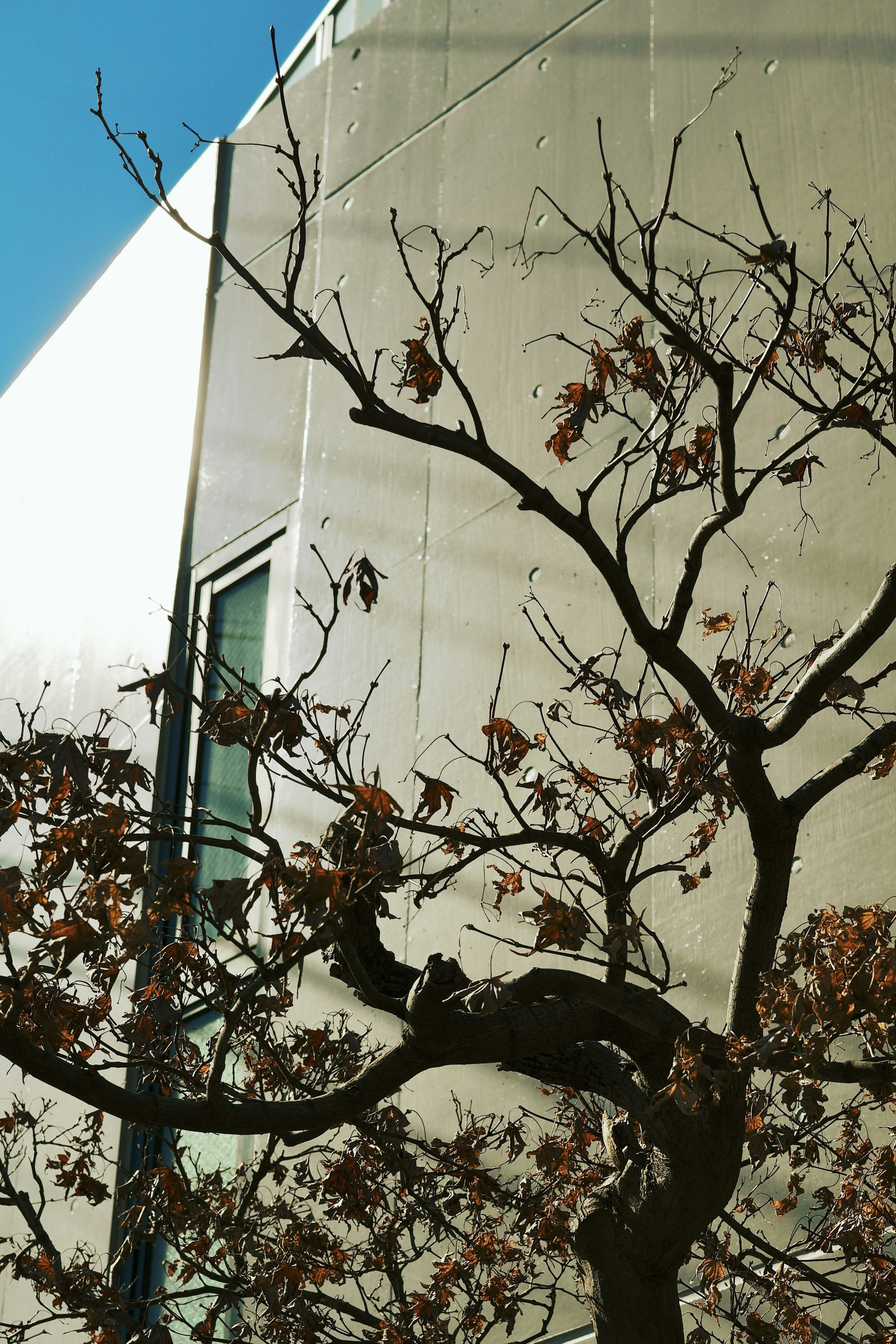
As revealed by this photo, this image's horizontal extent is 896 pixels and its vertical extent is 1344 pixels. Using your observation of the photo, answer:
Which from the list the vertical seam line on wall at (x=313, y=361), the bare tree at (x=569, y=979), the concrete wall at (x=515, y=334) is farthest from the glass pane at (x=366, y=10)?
the bare tree at (x=569, y=979)

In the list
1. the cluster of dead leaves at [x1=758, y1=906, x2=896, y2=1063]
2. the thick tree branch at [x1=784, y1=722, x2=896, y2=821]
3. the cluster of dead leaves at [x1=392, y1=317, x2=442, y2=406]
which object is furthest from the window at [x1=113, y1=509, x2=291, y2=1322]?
the cluster of dead leaves at [x1=758, y1=906, x2=896, y2=1063]

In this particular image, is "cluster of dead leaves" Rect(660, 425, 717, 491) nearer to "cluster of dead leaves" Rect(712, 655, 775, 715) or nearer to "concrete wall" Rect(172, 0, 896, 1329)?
"cluster of dead leaves" Rect(712, 655, 775, 715)

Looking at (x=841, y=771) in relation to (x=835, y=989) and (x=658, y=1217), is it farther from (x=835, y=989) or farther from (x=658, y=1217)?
(x=658, y=1217)

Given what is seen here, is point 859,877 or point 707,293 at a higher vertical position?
point 707,293

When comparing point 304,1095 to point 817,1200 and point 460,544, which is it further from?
point 460,544

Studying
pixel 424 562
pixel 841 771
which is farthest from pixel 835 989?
pixel 424 562

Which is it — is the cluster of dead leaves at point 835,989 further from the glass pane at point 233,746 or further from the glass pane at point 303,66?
the glass pane at point 303,66

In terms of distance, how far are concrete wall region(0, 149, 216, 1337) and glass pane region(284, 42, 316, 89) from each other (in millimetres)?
Answer: 848

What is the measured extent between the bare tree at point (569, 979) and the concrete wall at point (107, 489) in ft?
12.8

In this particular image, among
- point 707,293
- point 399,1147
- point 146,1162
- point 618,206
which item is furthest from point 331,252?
point 399,1147

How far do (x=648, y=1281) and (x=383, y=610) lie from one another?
4.34m

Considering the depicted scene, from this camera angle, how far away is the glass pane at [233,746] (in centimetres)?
746

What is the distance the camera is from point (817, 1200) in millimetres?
4125

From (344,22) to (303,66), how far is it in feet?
1.93
